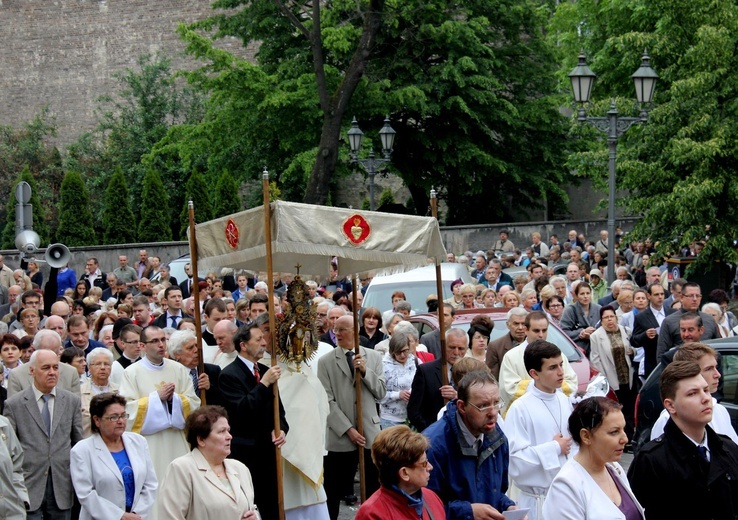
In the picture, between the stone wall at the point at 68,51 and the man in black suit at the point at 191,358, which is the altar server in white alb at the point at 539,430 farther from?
the stone wall at the point at 68,51

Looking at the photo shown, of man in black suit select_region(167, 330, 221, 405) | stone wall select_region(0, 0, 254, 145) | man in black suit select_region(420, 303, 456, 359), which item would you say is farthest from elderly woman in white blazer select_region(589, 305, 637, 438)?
stone wall select_region(0, 0, 254, 145)

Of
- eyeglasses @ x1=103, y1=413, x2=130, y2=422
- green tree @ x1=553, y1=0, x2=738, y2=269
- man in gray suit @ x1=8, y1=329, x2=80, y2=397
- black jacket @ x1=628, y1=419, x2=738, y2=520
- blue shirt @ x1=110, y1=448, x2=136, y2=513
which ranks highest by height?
green tree @ x1=553, y1=0, x2=738, y2=269

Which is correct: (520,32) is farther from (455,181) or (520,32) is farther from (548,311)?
(548,311)

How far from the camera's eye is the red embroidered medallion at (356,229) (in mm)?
8273

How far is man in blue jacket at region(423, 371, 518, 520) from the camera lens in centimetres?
588

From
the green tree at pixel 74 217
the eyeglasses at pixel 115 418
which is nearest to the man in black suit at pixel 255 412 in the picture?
the eyeglasses at pixel 115 418

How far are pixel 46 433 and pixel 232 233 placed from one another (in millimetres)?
1985

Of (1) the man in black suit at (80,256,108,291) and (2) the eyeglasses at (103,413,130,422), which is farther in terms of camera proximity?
(1) the man in black suit at (80,256,108,291)

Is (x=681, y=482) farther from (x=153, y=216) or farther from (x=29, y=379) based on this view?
(x=153, y=216)

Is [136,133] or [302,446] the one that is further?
[136,133]

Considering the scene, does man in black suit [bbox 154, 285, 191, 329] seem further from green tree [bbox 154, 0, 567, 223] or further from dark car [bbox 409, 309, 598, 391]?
green tree [bbox 154, 0, 567, 223]

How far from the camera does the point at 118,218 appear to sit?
37.2 m

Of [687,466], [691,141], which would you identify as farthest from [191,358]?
[691,141]

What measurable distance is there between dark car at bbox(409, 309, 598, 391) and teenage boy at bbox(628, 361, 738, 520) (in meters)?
5.49
